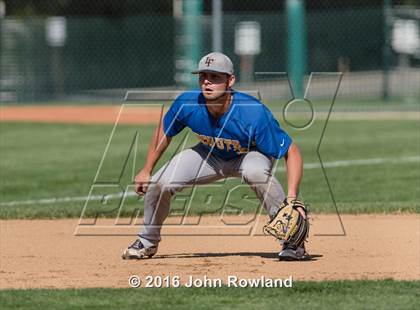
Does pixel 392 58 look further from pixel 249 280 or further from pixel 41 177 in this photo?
pixel 249 280

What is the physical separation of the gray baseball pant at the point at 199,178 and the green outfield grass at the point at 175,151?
295cm

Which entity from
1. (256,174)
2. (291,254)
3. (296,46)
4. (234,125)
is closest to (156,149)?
(234,125)

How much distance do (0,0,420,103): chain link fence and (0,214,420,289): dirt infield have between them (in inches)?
690

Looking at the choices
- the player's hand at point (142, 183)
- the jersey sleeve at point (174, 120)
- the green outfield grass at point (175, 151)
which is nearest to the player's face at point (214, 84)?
the jersey sleeve at point (174, 120)

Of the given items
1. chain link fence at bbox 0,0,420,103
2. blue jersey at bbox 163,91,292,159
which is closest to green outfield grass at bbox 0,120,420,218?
blue jersey at bbox 163,91,292,159

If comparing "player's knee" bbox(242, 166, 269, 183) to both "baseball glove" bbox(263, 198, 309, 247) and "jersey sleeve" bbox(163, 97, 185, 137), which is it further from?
"jersey sleeve" bbox(163, 97, 185, 137)

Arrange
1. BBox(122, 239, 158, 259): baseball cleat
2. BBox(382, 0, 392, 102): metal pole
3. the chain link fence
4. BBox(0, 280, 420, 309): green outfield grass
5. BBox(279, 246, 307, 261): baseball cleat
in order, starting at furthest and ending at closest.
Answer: the chain link fence, BBox(382, 0, 392, 102): metal pole, BBox(122, 239, 158, 259): baseball cleat, BBox(279, 246, 307, 261): baseball cleat, BBox(0, 280, 420, 309): green outfield grass

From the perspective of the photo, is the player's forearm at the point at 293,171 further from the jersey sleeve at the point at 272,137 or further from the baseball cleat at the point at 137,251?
the baseball cleat at the point at 137,251

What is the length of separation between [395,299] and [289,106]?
17587 millimetres

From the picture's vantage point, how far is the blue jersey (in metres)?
7.77

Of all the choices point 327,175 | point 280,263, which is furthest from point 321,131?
point 280,263

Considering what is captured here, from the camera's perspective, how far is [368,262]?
7.98 meters

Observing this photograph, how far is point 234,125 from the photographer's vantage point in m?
7.76

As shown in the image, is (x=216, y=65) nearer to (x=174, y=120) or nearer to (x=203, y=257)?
(x=174, y=120)
